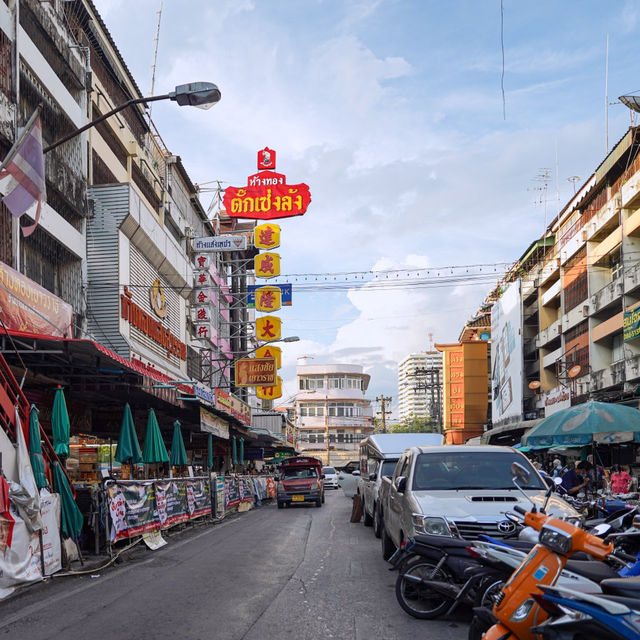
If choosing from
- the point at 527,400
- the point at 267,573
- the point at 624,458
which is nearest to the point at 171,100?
the point at 267,573

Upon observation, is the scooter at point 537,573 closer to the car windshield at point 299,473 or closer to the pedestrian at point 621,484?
the pedestrian at point 621,484

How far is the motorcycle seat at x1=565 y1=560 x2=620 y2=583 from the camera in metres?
5.07

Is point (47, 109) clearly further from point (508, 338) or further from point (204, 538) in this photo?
point (508, 338)

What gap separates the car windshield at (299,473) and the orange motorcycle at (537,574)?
27878 millimetres

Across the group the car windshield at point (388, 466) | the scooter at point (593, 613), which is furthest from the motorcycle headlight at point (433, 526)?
the car windshield at point (388, 466)

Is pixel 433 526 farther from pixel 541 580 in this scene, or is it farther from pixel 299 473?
pixel 299 473

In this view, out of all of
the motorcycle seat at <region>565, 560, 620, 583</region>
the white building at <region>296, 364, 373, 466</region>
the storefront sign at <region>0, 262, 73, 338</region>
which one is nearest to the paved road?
the motorcycle seat at <region>565, 560, 620, 583</region>

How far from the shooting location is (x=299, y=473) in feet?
107

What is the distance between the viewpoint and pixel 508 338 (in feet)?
184

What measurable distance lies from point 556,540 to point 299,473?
2850cm

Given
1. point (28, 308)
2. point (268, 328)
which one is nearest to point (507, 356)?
point (268, 328)

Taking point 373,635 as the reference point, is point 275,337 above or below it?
above

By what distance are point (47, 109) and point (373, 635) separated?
1928 centimetres

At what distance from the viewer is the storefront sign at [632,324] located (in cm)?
3107
